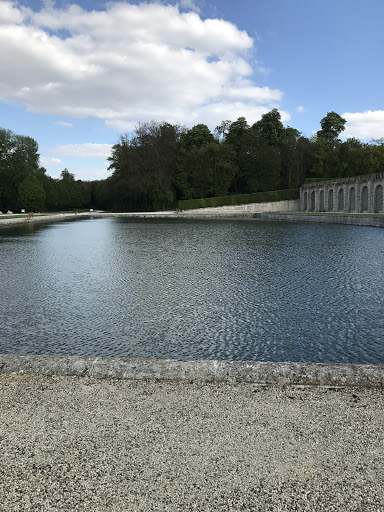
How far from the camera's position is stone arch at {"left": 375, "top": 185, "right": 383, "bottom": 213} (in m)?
52.1

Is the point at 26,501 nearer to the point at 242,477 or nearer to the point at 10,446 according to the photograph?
the point at 10,446

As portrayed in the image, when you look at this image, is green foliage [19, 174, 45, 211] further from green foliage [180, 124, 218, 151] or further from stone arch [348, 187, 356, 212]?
stone arch [348, 187, 356, 212]

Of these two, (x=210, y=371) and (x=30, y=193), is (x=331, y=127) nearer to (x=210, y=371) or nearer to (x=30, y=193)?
(x=30, y=193)

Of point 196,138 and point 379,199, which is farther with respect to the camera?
point 196,138

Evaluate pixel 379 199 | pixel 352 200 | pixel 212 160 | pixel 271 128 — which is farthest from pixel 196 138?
pixel 379 199

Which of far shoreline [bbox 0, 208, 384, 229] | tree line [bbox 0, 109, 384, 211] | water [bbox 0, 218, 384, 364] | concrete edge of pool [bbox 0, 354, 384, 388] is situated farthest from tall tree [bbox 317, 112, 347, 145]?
concrete edge of pool [bbox 0, 354, 384, 388]

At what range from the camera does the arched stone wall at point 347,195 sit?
53.2 metres

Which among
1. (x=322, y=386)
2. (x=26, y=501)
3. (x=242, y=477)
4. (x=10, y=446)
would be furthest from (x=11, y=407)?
(x=322, y=386)

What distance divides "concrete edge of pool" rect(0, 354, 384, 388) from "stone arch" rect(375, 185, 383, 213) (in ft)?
172

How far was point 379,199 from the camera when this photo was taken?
2072 inches

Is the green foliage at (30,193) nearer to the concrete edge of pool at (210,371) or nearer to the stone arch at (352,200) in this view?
the stone arch at (352,200)

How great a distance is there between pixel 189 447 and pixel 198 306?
6.99 meters

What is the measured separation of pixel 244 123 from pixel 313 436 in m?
85.8

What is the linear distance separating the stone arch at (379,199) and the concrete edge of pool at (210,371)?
52520mm
